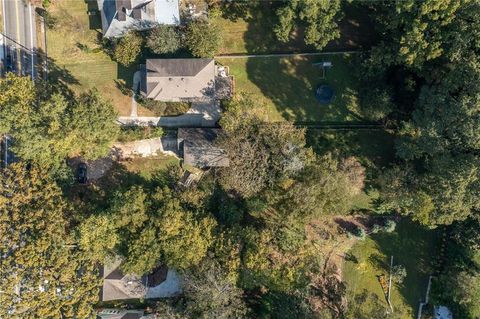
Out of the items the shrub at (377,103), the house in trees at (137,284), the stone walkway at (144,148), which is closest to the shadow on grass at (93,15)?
the stone walkway at (144,148)

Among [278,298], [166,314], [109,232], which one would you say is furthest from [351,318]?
[109,232]

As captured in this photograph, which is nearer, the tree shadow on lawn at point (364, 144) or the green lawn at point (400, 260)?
the tree shadow on lawn at point (364, 144)

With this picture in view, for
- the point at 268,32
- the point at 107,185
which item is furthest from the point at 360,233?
the point at 107,185

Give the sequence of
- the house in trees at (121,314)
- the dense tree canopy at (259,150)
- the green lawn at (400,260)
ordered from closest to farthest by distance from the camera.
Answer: the dense tree canopy at (259,150) → the house in trees at (121,314) → the green lawn at (400,260)

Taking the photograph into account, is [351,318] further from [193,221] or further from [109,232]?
[109,232]

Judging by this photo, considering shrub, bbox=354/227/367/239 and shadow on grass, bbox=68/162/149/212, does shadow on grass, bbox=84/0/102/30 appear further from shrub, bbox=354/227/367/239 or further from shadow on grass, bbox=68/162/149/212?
shrub, bbox=354/227/367/239

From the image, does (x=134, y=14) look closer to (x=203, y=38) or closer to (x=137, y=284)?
(x=203, y=38)

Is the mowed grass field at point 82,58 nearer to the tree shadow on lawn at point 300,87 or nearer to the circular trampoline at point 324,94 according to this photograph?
the tree shadow on lawn at point 300,87
